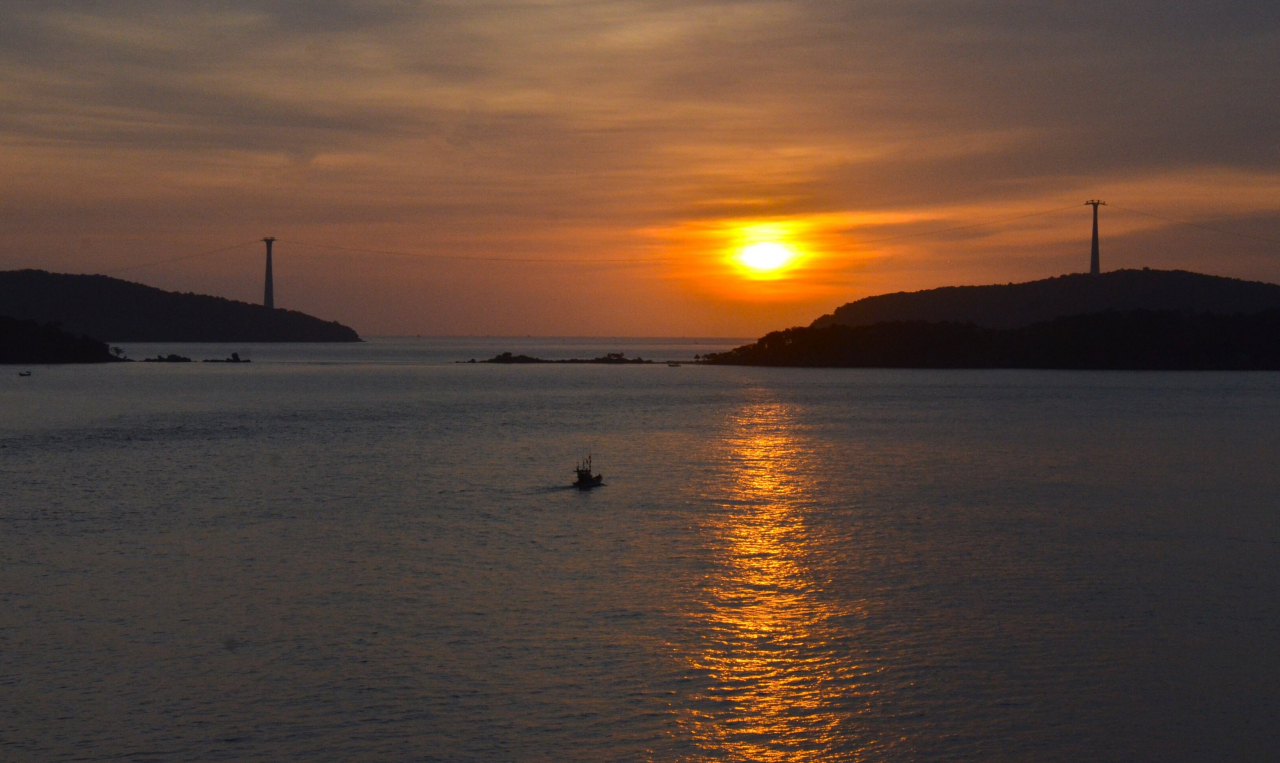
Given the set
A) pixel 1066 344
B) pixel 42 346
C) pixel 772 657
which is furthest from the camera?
pixel 42 346

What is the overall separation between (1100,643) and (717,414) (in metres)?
51.3

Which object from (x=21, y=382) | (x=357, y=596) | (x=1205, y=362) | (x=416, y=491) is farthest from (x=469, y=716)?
(x=1205, y=362)

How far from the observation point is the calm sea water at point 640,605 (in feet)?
40.1

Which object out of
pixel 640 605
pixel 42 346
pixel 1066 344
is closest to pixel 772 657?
pixel 640 605

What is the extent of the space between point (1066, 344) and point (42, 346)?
137 metres

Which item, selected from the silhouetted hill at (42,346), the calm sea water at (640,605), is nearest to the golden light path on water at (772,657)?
the calm sea water at (640,605)

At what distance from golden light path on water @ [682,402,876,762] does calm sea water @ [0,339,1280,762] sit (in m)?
0.06

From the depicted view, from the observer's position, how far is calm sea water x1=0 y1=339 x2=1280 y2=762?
12.2 m

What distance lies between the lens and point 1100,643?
1555 cm

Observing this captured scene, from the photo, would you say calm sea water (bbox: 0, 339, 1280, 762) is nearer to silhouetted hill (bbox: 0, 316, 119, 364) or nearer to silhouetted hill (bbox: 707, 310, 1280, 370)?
silhouetted hill (bbox: 707, 310, 1280, 370)

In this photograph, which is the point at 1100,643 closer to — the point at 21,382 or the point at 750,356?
the point at 21,382

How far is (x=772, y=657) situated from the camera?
1486 cm

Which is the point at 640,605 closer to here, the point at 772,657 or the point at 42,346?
the point at 772,657

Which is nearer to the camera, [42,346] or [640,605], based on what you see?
[640,605]
